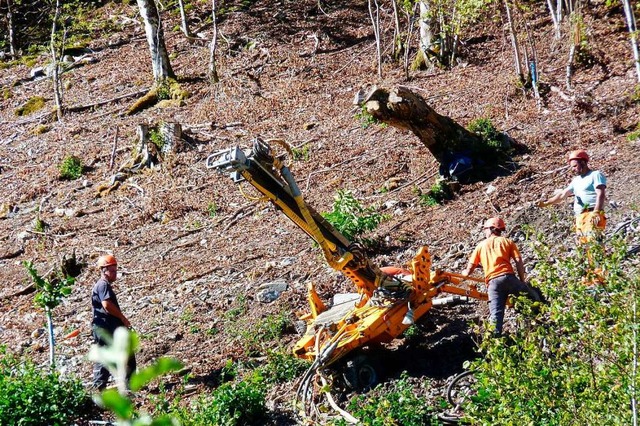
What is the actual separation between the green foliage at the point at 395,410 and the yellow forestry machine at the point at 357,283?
0.49 meters

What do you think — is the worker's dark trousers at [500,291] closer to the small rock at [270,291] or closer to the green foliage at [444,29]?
the small rock at [270,291]

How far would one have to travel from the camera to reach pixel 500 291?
7656 millimetres

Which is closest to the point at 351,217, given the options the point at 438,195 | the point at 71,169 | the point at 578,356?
the point at 438,195

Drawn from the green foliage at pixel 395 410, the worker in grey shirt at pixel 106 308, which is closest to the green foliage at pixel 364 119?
the worker in grey shirt at pixel 106 308

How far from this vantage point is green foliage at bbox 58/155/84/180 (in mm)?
16188

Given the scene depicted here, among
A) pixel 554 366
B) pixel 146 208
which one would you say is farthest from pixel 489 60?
pixel 554 366

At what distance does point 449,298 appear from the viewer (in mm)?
Answer: 8836

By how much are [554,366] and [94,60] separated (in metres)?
19.2

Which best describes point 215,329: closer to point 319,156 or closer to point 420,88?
point 319,156

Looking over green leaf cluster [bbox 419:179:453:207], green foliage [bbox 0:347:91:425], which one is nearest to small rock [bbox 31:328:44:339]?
green foliage [bbox 0:347:91:425]

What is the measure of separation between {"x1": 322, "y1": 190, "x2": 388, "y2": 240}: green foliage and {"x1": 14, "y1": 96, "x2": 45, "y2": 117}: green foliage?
10.9m

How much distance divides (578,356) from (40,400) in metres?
5.27

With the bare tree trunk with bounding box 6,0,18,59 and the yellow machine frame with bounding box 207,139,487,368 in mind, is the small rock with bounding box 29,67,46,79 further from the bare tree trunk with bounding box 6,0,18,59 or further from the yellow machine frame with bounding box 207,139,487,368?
the yellow machine frame with bounding box 207,139,487,368

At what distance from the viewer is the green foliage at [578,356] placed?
15.9ft
